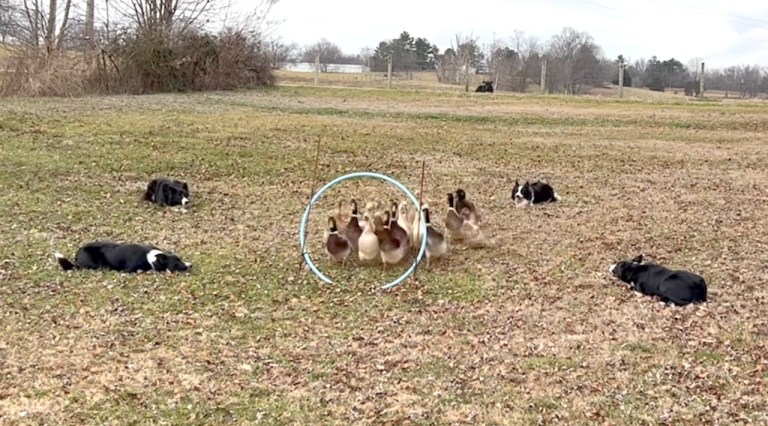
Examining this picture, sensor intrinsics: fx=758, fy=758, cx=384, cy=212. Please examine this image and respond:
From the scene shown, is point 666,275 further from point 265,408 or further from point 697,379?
point 265,408

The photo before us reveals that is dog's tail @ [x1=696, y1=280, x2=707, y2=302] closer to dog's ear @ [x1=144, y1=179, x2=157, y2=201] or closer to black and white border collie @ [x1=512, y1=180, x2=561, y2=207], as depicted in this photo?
black and white border collie @ [x1=512, y1=180, x2=561, y2=207]

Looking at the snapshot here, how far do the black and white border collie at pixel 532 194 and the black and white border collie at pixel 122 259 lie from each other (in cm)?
412

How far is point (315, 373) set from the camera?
13.1 ft

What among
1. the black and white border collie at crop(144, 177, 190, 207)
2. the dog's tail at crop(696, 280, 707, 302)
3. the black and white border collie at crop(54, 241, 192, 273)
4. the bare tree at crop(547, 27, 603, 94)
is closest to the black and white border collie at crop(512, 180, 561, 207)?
the dog's tail at crop(696, 280, 707, 302)

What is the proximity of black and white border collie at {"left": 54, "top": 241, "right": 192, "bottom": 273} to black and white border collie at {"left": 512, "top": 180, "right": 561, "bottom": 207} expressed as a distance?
4.12m

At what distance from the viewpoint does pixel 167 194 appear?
7.76 metres

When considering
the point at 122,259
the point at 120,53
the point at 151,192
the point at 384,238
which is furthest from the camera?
the point at 120,53

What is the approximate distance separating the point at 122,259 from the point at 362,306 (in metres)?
1.83

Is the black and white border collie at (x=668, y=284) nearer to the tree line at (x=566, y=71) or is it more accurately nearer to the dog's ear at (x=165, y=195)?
the dog's ear at (x=165, y=195)

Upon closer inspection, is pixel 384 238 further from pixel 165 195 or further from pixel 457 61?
pixel 457 61

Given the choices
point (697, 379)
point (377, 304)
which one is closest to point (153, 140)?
point (377, 304)

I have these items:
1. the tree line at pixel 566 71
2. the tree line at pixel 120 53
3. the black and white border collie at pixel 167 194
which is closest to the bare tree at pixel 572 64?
the tree line at pixel 566 71

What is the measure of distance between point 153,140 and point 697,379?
969cm

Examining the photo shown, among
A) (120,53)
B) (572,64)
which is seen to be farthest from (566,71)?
(120,53)
